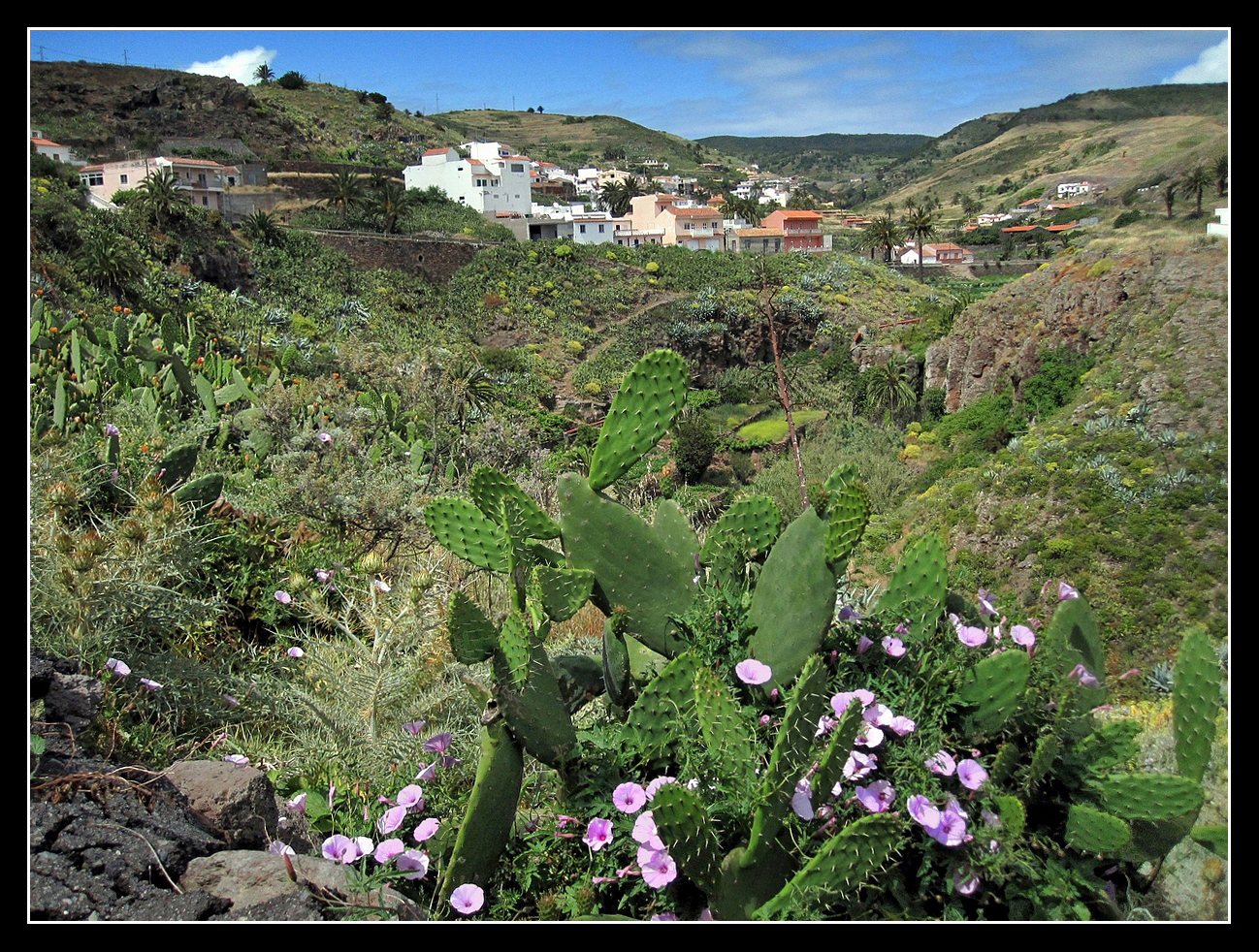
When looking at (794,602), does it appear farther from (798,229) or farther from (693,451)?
(798,229)

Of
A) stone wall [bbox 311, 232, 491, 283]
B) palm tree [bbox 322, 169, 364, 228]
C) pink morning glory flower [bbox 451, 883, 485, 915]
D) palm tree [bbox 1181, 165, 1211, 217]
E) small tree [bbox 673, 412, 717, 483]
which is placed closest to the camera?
pink morning glory flower [bbox 451, 883, 485, 915]

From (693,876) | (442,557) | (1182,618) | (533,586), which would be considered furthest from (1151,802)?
(1182,618)

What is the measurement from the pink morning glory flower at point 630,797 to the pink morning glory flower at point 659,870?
0.38ft

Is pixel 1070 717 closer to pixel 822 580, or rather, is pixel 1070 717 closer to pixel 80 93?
pixel 822 580

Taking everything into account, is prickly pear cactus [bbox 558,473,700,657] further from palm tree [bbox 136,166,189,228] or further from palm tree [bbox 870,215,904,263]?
palm tree [bbox 870,215,904,263]

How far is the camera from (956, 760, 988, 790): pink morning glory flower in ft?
5.27

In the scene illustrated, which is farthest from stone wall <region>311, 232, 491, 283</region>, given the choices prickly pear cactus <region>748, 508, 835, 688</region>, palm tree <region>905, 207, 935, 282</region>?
prickly pear cactus <region>748, 508, 835, 688</region>

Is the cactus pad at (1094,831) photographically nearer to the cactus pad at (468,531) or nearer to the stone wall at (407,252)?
the cactus pad at (468,531)

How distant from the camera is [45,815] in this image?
1642mm

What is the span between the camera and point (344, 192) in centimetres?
4044

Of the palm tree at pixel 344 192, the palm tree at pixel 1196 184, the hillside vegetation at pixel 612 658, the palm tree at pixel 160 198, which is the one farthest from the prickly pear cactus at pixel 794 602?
the palm tree at pixel 344 192

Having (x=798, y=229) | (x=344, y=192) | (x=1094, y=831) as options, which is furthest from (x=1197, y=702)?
(x=798, y=229)

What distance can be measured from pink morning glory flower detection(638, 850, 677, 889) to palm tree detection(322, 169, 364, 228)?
4207 cm

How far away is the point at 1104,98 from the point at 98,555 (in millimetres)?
88410
